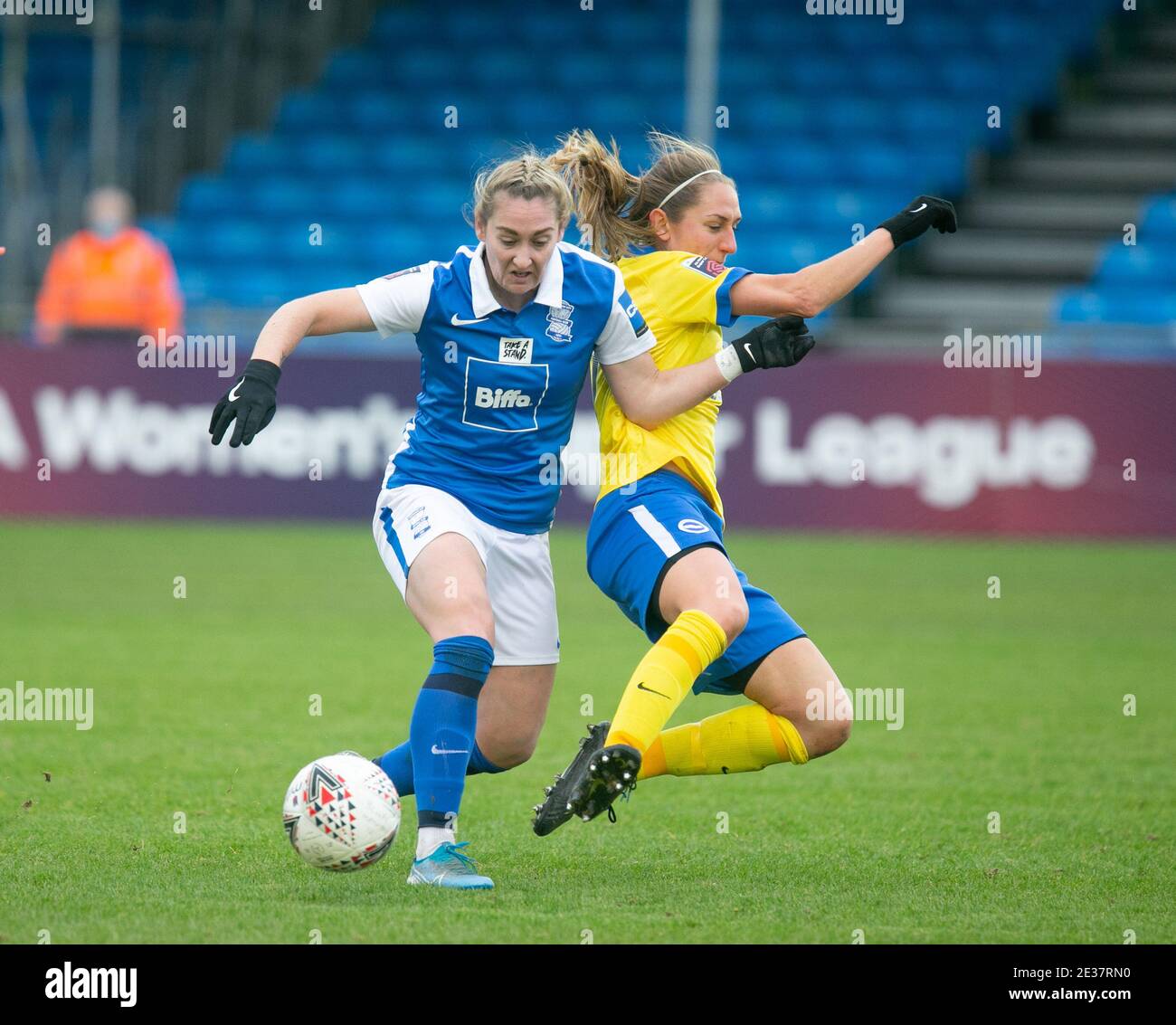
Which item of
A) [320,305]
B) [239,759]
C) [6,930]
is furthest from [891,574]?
[6,930]

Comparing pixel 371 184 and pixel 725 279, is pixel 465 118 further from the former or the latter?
pixel 725 279

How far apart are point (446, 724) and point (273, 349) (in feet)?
3.58

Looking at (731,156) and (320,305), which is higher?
(731,156)

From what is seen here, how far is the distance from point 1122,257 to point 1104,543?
4.44m

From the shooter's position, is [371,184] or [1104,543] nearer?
Answer: [1104,543]

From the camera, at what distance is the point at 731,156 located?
18.9m

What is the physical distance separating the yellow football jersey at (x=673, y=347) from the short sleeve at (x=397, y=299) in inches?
26.1

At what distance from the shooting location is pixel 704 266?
5184mm

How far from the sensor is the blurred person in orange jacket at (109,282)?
48.2 ft

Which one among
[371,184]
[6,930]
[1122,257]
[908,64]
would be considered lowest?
[6,930]
